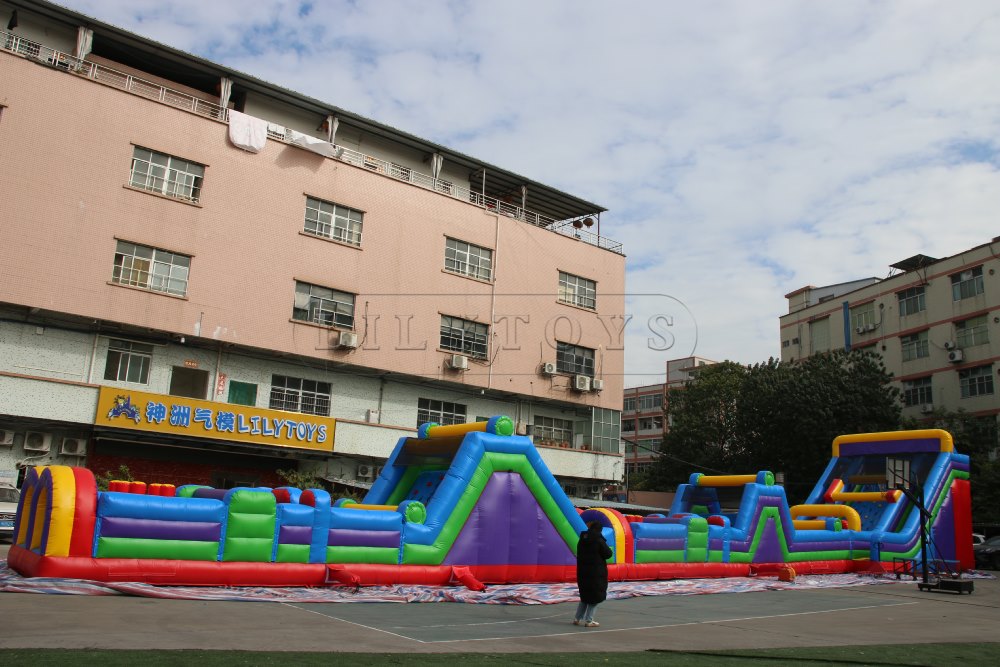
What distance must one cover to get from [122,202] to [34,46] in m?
6.50

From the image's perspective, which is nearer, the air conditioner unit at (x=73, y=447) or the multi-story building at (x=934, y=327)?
the air conditioner unit at (x=73, y=447)

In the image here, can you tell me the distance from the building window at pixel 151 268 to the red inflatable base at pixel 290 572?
1421cm

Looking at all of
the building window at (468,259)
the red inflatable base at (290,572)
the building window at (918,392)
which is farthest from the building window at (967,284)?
the red inflatable base at (290,572)

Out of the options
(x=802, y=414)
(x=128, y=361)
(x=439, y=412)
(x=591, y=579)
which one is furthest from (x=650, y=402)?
(x=591, y=579)

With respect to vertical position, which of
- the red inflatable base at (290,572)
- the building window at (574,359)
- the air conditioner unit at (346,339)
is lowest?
the red inflatable base at (290,572)

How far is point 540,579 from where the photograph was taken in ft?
46.1

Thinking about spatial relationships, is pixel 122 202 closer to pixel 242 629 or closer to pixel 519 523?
pixel 519 523

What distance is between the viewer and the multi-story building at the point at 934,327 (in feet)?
128

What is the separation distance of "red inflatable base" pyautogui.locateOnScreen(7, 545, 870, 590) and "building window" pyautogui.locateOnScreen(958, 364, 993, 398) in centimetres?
3052

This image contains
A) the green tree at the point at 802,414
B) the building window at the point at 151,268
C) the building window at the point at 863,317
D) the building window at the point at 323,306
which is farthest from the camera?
the building window at the point at 863,317

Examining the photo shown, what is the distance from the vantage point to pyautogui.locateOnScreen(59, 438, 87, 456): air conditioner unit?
23562 mm

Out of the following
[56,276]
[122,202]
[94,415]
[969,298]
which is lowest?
[94,415]

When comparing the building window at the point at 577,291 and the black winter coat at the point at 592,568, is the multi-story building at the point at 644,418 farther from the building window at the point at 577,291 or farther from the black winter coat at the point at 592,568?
the black winter coat at the point at 592,568

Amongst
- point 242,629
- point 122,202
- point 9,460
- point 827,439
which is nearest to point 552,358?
point 827,439
